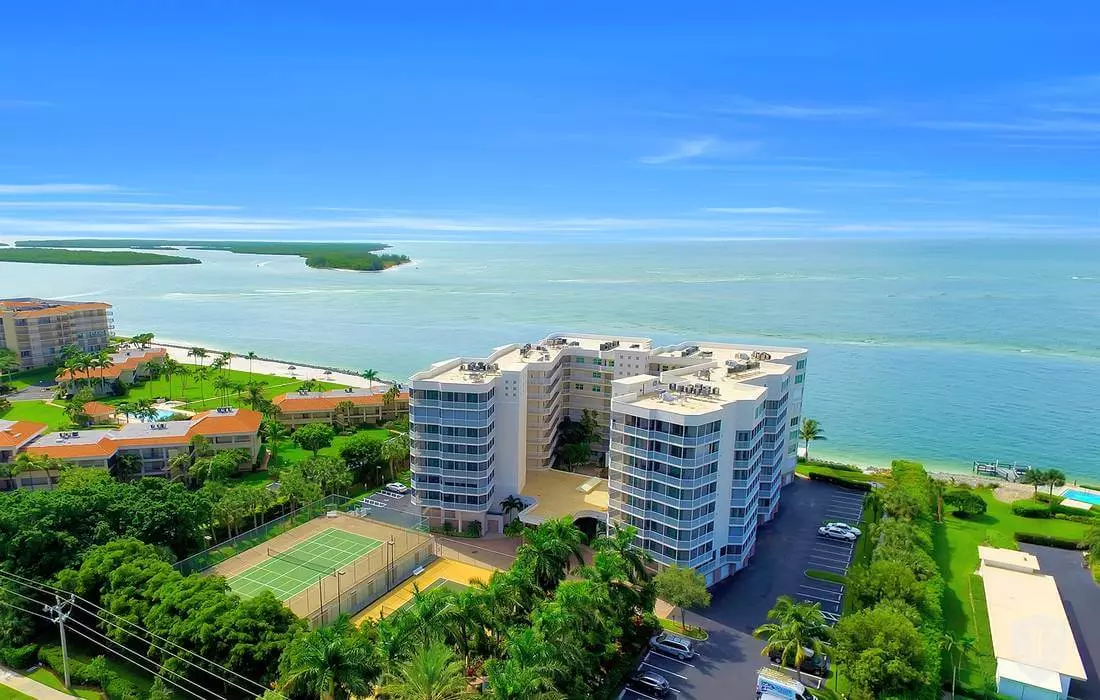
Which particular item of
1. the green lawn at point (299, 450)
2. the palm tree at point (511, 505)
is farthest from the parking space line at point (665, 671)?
the green lawn at point (299, 450)

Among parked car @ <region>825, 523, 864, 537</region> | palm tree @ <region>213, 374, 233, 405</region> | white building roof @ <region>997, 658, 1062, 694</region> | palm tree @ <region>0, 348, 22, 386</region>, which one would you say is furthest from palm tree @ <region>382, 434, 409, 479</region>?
palm tree @ <region>0, 348, 22, 386</region>

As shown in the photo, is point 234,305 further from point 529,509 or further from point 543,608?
point 543,608

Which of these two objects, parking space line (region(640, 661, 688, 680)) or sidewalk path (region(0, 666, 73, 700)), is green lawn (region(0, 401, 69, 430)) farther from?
parking space line (region(640, 661, 688, 680))

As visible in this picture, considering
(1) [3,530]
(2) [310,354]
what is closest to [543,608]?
(1) [3,530]

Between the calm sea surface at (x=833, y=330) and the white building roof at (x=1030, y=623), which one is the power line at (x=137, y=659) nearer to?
the white building roof at (x=1030, y=623)

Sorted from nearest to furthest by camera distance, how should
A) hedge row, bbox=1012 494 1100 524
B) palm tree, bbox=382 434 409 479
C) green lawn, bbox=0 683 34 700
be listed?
green lawn, bbox=0 683 34 700
hedge row, bbox=1012 494 1100 524
palm tree, bbox=382 434 409 479

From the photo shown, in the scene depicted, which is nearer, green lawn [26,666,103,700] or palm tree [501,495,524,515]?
green lawn [26,666,103,700]
